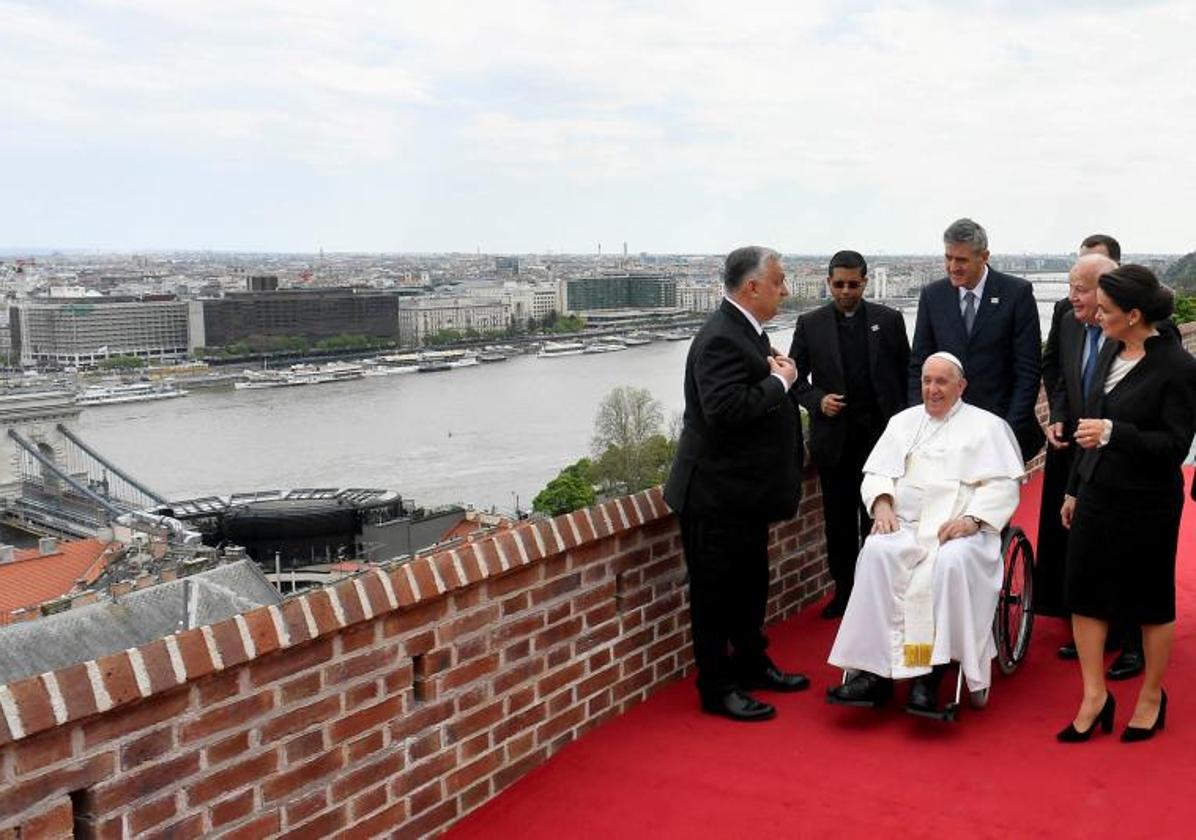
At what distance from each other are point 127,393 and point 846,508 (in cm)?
6778

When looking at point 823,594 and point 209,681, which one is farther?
point 823,594

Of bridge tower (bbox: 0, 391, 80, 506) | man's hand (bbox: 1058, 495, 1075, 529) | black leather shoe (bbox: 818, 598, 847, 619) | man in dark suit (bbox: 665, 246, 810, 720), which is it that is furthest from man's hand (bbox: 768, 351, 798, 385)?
bridge tower (bbox: 0, 391, 80, 506)

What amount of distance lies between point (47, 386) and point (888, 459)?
6226cm

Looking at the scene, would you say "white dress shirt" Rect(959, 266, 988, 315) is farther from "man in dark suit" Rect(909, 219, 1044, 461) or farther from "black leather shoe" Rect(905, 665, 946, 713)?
"black leather shoe" Rect(905, 665, 946, 713)

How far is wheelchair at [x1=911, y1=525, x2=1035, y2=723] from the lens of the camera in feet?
10.9

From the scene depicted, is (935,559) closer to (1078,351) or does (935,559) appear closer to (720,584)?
(720,584)

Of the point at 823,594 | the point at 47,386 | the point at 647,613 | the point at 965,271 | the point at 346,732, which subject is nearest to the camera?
the point at 346,732

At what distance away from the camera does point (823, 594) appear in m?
4.38

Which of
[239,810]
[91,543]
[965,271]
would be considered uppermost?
[965,271]

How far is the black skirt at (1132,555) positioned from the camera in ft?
9.60

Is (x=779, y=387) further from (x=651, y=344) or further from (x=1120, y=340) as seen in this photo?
(x=651, y=344)

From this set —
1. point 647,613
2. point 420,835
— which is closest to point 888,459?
point 647,613

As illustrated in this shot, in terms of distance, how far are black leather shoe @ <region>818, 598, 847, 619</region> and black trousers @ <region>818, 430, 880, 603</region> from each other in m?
0.02

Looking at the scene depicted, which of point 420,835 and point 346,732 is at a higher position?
point 346,732
